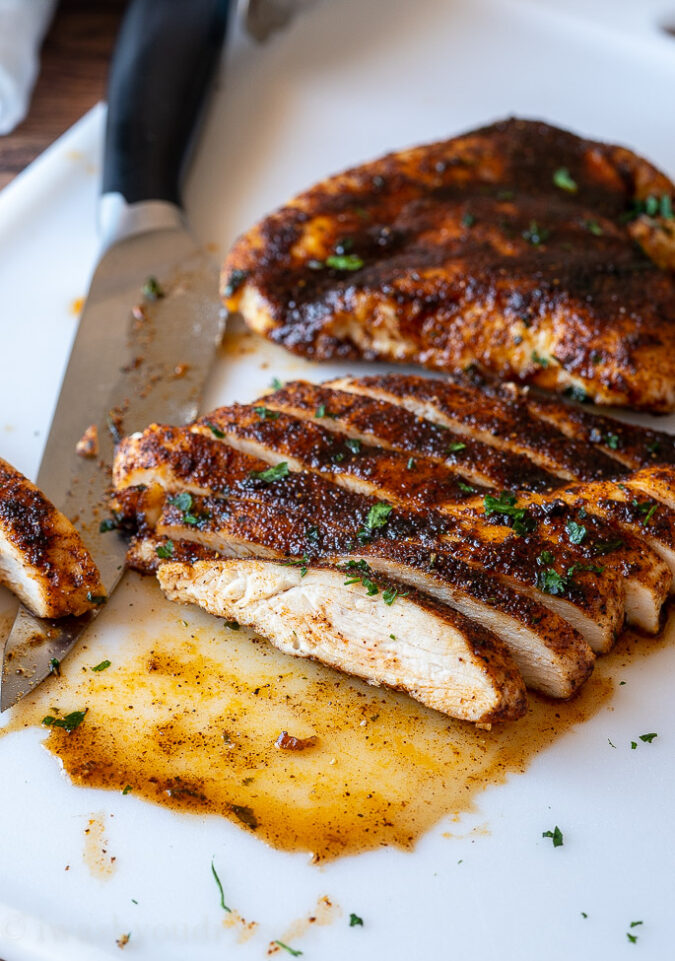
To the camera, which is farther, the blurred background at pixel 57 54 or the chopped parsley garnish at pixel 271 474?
the blurred background at pixel 57 54

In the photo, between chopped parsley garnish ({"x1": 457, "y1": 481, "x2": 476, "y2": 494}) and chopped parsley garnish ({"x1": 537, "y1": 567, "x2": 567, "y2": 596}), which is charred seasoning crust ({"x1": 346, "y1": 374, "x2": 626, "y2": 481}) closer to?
chopped parsley garnish ({"x1": 457, "y1": 481, "x2": 476, "y2": 494})

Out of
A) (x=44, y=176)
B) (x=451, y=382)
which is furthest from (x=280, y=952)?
(x=44, y=176)

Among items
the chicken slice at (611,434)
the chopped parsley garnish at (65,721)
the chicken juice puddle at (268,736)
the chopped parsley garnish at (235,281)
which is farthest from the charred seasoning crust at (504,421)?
the chopped parsley garnish at (65,721)

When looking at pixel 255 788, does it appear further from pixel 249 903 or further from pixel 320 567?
pixel 320 567

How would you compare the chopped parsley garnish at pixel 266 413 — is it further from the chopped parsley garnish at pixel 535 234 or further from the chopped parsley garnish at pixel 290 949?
the chopped parsley garnish at pixel 290 949

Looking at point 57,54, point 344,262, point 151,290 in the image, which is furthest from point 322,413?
point 57,54

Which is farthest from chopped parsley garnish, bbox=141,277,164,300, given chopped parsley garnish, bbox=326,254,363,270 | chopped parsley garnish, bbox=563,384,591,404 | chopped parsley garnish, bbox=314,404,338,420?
chopped parsley garnish, bbox=563,384,591,404
